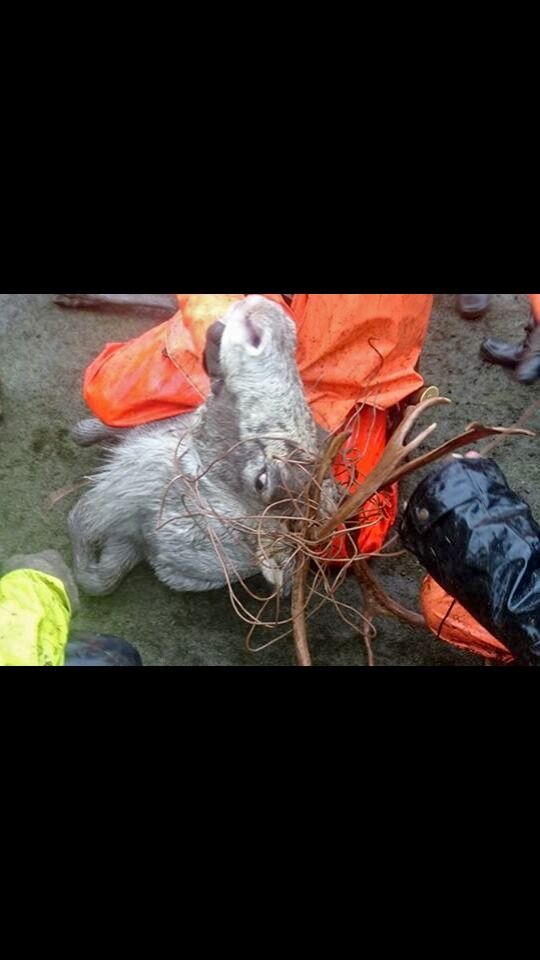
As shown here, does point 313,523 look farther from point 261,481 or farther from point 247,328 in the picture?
point 247,328

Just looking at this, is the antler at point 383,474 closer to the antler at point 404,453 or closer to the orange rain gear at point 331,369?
the antler at point 404,453

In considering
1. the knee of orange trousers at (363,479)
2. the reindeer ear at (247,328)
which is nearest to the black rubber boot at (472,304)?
the knee of orange trousers at (363,479)

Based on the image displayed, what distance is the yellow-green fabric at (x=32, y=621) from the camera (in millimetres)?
2447

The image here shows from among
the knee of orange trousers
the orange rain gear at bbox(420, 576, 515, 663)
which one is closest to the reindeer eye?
the knee of orange trousers

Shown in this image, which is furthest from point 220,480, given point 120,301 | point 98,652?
point 120,301

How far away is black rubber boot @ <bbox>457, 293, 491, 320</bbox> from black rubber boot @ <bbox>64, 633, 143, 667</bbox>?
1925 mm

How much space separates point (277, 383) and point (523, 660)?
106 centimetres

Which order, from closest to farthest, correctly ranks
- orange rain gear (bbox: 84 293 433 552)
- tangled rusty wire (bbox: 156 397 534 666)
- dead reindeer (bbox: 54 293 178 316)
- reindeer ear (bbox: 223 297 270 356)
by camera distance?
tangled rusty wire (bbox: 156 397 534 666) < reindeer ear (bbox: 223 297 270 356) < orange rain gear (bbox: 84 293 433 552) < dead reindeer (bbox: 54 293 178 316)

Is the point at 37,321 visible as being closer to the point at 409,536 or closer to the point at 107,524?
the point at 107,524

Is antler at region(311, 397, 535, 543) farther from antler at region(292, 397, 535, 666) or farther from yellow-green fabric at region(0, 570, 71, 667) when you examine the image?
yellow-green fabric at region(0, 570, 71, 667)

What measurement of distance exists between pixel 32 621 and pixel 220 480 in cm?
79

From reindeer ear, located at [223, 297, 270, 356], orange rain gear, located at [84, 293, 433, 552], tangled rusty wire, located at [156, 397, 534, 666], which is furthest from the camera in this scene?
orange rain gear, located at [84, 293, 433, 552]

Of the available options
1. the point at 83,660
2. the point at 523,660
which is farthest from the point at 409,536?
the point at 83,660

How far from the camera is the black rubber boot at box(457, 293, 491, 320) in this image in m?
3.85
